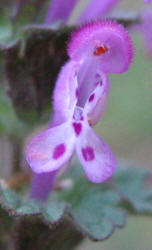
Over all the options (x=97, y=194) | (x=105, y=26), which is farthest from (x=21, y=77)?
(x=97, y=194)

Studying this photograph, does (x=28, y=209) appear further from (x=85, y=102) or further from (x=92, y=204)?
(x=92, y=204)

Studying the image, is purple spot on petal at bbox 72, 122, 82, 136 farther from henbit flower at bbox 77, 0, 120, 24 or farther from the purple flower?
henbit flower at bbox 77, 0, 120, 24

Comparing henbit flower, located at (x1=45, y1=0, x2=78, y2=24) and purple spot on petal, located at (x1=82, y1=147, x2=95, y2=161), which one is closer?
purple spot on petal, located at (x1=82, y1=147, x2=95, y2=161)

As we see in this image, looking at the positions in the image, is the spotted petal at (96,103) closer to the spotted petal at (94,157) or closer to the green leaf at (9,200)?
the spotted petal at (94,157)

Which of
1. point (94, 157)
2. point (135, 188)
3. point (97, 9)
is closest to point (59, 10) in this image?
point (97, 9)

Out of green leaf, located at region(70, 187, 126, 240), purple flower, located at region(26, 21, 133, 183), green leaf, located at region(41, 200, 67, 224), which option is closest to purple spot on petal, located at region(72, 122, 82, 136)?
purple flower, located at region(26, 21, 133, 183)

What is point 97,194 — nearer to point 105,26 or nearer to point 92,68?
point 92,68

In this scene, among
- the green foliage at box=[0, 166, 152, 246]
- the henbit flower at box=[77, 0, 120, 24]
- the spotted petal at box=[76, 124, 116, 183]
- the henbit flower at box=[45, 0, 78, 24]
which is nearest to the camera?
the spotted petal at box=[76, 124, 116, 183]
